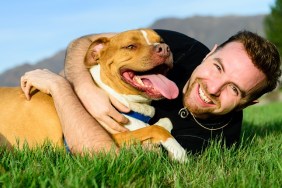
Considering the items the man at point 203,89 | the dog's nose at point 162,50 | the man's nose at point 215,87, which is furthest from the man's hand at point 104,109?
the man's nose at point 215,87

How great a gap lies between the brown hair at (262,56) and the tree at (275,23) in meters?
46.0

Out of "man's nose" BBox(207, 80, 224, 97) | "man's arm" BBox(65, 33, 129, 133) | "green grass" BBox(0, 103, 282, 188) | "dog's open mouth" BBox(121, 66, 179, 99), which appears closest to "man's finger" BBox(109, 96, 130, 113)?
"man's arm" BBox(65, 33, 129, 133)

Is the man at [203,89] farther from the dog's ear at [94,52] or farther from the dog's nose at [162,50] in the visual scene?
the dog's nose at [162,50]

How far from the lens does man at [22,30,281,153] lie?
5086 millimetres

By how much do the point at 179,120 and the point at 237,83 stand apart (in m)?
0.80

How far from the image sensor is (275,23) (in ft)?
166

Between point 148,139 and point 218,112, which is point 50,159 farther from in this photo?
point 218,112

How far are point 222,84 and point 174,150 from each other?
4.58 feet

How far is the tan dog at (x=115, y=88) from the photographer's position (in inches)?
203

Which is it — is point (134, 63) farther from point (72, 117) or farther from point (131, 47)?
point (72, 117)

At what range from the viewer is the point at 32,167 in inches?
152

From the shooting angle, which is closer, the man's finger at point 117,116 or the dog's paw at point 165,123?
the man's finger at point 117,116

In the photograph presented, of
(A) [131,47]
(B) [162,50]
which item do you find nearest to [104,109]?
(A) [131,47]

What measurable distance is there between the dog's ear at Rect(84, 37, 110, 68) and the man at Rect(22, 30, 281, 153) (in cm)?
9
